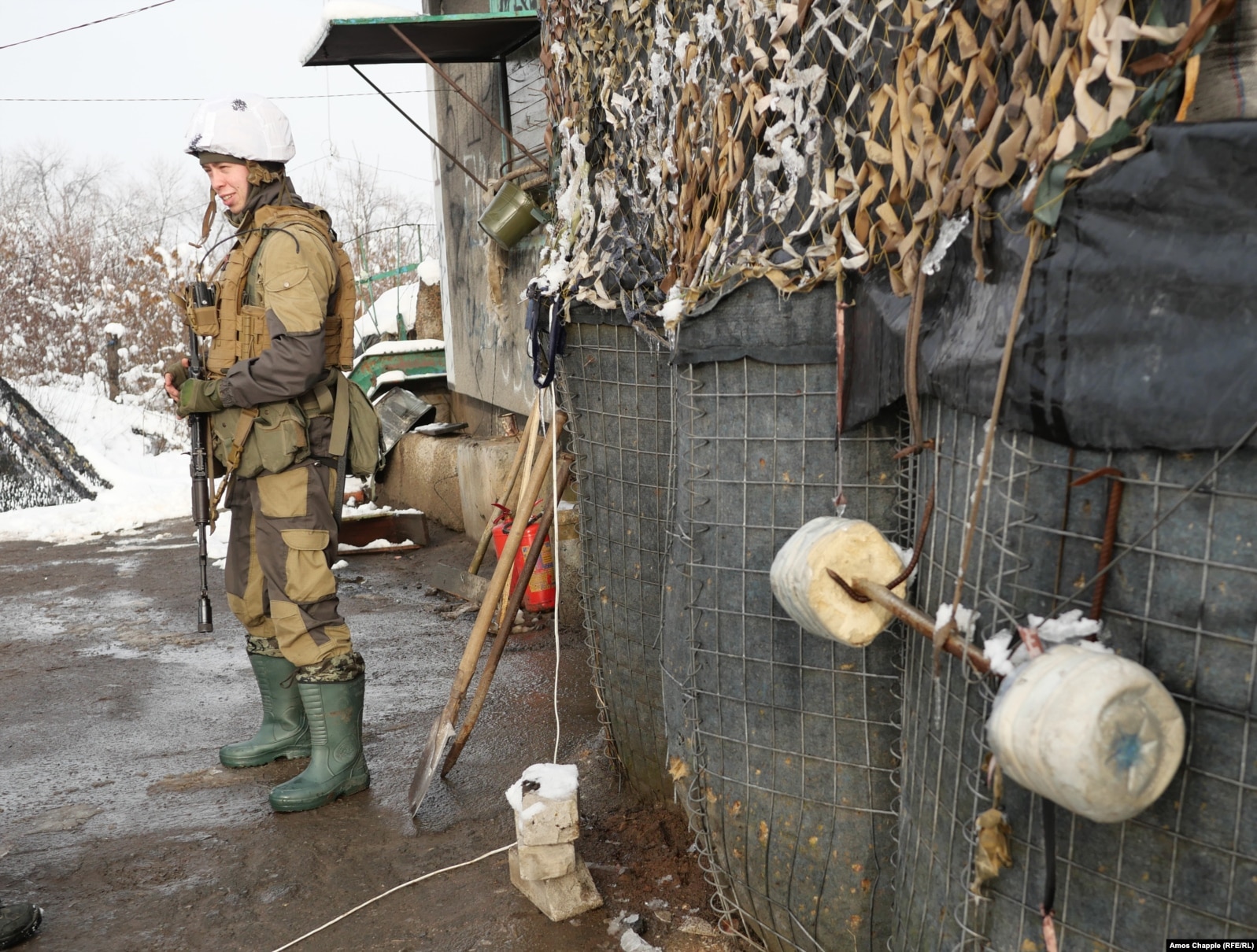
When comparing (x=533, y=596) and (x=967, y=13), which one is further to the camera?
(x=533, y=596)

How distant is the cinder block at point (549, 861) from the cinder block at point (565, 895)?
24 millimetres

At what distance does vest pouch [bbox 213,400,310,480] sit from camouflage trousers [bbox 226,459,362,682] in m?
0.06

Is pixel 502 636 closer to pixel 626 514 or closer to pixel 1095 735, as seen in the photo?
pixel 626 514

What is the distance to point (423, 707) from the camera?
478 centimetres

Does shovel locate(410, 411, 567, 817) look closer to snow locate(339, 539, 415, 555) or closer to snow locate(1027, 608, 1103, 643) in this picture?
snow locate(1027, 608, 1103, 643)

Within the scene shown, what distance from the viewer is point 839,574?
2021mm

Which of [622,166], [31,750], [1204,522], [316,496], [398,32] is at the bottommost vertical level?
[31,750]

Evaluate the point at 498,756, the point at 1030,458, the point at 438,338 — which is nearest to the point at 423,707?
the point at 498,756

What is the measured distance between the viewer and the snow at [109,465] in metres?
9.23

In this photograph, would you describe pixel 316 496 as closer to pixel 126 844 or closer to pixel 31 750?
pixel 126 844

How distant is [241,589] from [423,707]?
3.77 ft

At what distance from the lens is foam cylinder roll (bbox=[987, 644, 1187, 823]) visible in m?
1.41

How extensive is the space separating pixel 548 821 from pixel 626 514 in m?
0.99

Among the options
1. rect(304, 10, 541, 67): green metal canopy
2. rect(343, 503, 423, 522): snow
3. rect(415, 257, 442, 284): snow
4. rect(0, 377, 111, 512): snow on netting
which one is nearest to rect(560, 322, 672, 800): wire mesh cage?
rect(304, 10, 541, 67): green metal canopy
